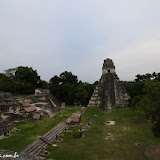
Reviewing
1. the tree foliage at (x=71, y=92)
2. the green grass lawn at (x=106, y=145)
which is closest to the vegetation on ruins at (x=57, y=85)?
the tree foliage at (x=71, y=92)

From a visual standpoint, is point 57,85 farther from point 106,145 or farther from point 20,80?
point 106,145

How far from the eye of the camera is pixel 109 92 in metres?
33.0

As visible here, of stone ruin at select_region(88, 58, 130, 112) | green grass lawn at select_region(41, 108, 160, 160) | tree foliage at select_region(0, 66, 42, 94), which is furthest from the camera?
tree foliage at select_region(0, 66, 42, 94)

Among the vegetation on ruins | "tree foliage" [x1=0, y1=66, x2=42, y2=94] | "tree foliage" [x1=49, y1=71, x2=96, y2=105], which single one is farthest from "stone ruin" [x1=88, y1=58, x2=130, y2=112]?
"tree foliage" [x1=0, y1=66, x2=42, y2=94]

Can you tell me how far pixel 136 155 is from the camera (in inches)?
428

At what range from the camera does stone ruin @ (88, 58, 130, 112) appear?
31834 mm

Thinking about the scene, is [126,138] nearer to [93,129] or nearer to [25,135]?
[93,129]

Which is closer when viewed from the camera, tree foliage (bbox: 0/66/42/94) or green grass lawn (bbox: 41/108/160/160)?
green grass lawn (bbox: 41/108/160/160)

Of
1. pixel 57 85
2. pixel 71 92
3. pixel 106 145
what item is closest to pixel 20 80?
pixel 57 85

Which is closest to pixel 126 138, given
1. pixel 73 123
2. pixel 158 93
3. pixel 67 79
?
pixel 158 93

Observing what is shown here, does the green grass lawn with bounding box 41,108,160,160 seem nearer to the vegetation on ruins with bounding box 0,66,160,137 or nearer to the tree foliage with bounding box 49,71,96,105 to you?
the vegetation on ruins with bounding box 0,66,160,137

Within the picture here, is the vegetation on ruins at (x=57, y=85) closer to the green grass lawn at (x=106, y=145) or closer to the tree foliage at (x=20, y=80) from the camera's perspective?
the tree foliage at (x=20, y=80)

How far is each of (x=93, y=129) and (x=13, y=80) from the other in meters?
39.1

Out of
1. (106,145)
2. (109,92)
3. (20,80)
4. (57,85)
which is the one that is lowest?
(106,145)
